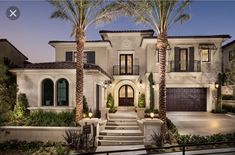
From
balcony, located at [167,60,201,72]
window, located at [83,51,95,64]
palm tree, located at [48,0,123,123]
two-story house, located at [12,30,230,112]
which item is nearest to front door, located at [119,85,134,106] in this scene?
two-story house, located at [12,30,230,112]

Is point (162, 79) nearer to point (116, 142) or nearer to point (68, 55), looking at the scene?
point (116, 142)

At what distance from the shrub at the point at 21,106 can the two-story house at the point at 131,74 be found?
390mm

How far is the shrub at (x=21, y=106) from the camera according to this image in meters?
17.6

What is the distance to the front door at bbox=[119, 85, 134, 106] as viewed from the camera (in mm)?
28406

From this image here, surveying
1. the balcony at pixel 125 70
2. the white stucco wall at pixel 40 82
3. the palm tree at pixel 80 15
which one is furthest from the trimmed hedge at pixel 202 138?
the balcony at pixel 125 70

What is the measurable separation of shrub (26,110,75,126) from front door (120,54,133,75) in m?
12.0

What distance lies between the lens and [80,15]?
15797 millimetres

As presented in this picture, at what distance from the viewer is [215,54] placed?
84.3ft

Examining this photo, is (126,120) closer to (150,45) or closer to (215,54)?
(150,45)

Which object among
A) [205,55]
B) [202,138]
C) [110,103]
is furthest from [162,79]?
[205,55]

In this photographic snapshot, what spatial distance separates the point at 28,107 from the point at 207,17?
2358cm

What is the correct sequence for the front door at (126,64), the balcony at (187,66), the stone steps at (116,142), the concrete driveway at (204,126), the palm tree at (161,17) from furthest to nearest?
the front door at (126,64) < the balcony at (187,66) < the concrete driveway at (204,126) < the palm tree at (161,17) < the stone steps at (116,142)

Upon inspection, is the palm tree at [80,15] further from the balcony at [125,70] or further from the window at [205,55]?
the window at [205,55]

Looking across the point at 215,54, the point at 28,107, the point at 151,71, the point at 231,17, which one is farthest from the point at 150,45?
the point at 28,107
